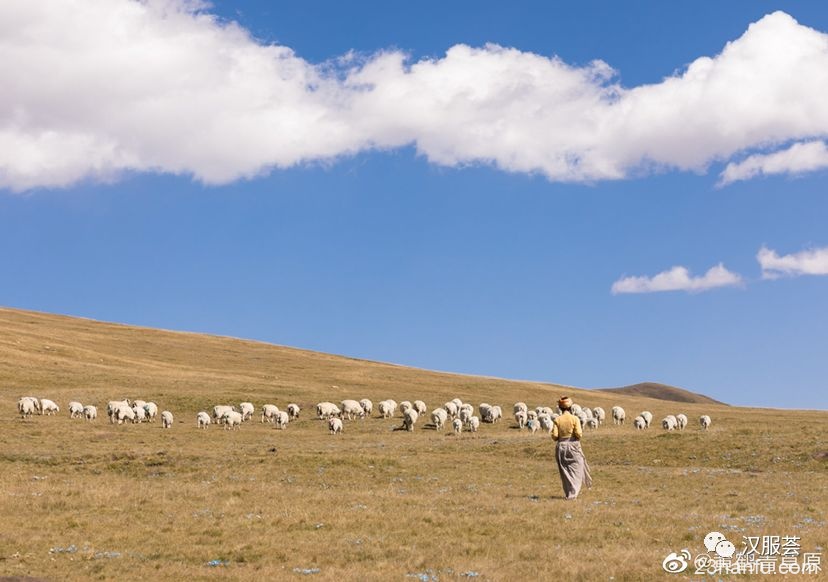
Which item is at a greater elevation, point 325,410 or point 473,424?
point 325,410

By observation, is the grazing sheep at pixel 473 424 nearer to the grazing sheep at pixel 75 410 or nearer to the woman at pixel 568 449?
the grazing sheep at pixel 75 410

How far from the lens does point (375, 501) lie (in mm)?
22781

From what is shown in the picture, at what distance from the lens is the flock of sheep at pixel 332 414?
2105 inches

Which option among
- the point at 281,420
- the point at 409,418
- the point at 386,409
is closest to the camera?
the point at 409,418

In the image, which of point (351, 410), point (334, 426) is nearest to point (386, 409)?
point (351, 410)

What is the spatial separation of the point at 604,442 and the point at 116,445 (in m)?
24.7

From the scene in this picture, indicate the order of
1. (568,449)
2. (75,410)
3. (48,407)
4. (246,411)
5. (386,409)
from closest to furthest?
(568,449) < (48,407) < (75,410) < (246,411) < (386,409)

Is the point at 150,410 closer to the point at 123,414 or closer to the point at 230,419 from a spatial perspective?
the point at 123,414

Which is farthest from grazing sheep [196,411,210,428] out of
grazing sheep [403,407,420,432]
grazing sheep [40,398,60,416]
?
grazing sheep [403,407,420,432]

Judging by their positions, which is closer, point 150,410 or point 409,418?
point 409,418

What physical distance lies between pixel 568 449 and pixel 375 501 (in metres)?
5.72

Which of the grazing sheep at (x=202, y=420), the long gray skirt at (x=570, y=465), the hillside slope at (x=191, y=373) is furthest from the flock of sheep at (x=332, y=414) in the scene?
the long gray skirt at (x=570, y=465)

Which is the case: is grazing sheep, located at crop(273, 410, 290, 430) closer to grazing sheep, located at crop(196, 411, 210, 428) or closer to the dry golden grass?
the dry golden grass

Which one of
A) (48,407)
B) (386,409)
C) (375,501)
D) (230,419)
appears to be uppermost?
(386,409)
